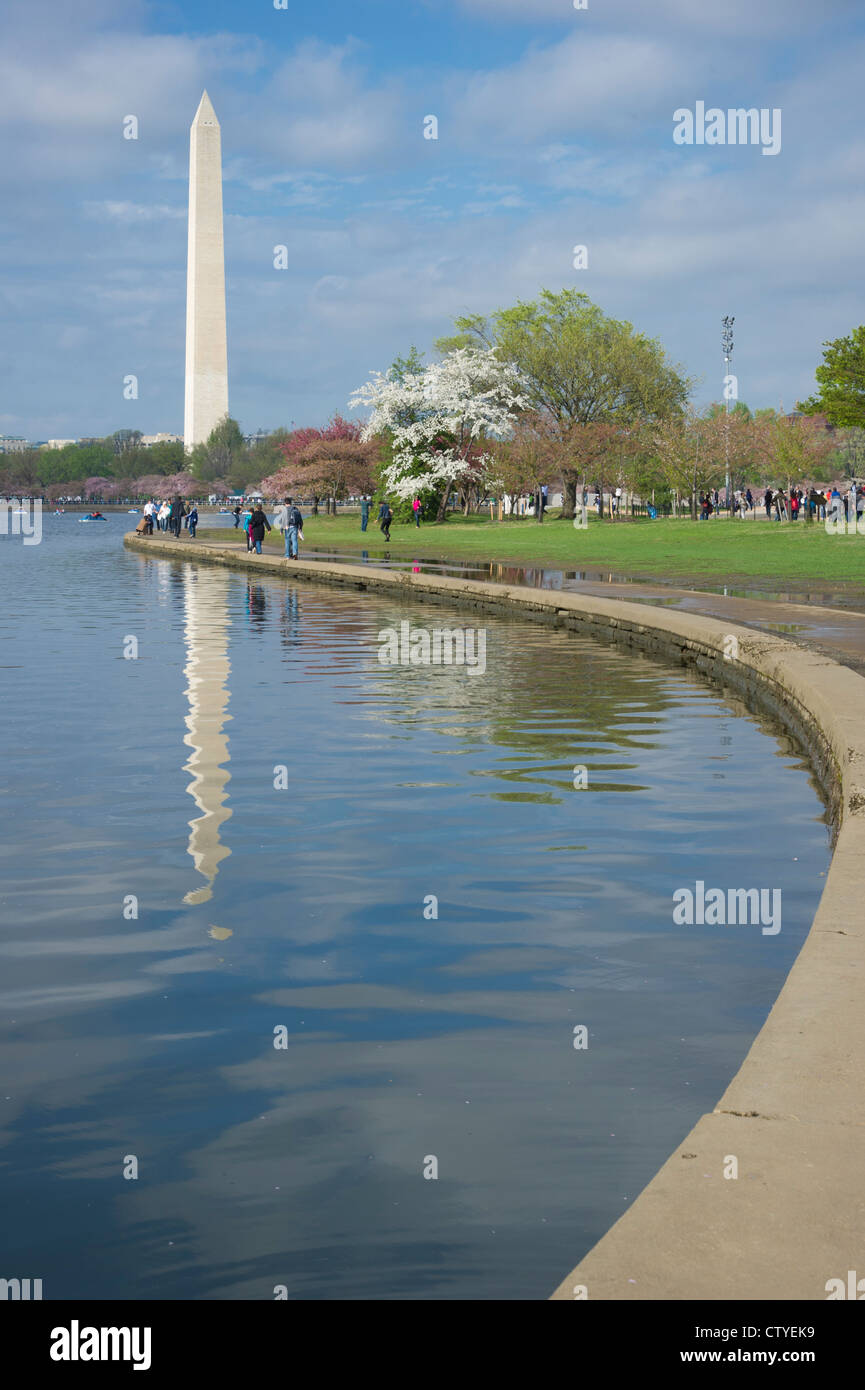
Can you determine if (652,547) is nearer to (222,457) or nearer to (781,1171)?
(781,1171)

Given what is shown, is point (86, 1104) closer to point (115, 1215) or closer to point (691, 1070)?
point (115, 1215)

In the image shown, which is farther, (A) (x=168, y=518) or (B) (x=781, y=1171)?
(A) (x=168, y=518)

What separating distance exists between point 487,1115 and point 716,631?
14106 millimetres

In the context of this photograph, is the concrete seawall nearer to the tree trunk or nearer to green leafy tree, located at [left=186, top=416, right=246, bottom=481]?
the tree trunk

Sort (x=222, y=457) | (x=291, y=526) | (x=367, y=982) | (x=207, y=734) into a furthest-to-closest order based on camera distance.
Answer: (x=222, y=457), (x=291, y=526), (x=207, y=734), (x=367, y=982)

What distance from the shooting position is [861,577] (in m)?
30.9

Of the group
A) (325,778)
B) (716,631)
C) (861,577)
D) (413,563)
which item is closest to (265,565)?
(413,563)

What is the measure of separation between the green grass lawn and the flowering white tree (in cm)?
374

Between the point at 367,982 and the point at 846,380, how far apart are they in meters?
61.4

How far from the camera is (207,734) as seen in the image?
46.4 feet

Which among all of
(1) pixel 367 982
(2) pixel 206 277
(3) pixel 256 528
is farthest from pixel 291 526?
(2) pixel 206 277

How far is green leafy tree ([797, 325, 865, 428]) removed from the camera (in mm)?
63656

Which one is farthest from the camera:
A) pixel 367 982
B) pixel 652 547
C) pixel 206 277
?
pixel 206 277

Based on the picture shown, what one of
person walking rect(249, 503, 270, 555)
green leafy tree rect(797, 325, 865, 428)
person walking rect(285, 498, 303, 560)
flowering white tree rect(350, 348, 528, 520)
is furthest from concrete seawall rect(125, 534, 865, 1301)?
flowering white tree rect(350, 348, 528, 520)
